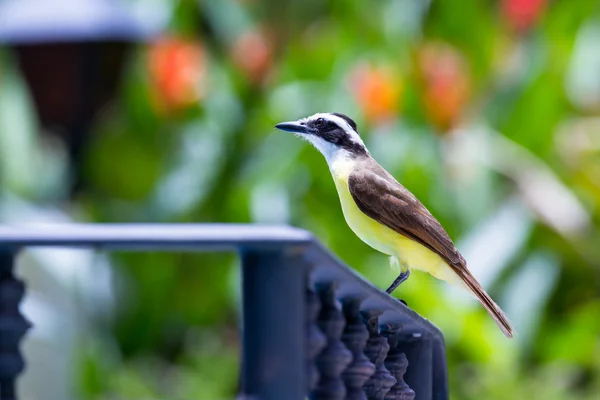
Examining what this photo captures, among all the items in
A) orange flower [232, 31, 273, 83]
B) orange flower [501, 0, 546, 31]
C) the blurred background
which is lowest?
the blurred background

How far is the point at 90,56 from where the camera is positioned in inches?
437

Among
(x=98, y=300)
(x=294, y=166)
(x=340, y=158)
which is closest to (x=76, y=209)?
(x=98, y=300)

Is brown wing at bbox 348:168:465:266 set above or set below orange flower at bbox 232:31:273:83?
below

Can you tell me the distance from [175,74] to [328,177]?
4.55ft

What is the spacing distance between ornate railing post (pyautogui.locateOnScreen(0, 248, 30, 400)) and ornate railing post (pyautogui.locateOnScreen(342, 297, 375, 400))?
1.93 ft

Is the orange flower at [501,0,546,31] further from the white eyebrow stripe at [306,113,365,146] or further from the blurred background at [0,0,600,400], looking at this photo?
the white eyebrow stripe at [306,113,365,146]

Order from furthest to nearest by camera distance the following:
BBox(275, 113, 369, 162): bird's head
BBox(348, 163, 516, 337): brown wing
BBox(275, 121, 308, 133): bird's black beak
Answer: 1. BBox(275, 113, 369, 162): bird's head
2. BBox(275, 121, 308, 133): bird's black beak
3. BBox(348, 163, 516, 337): brown wing

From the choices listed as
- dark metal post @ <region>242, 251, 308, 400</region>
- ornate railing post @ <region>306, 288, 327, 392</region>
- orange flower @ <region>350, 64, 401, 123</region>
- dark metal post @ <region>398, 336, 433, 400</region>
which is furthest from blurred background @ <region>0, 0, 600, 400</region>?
dark metal post @ <region>242, 251, 308, 400</region>

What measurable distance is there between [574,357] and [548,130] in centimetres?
165

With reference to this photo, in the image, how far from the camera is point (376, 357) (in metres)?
2.24

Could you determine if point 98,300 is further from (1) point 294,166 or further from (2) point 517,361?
(2) point 517,361

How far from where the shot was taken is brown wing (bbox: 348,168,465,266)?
11.1 feet

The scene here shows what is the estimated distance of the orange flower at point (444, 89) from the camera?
7586 mm

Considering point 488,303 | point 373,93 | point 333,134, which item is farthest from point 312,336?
point 373,93
